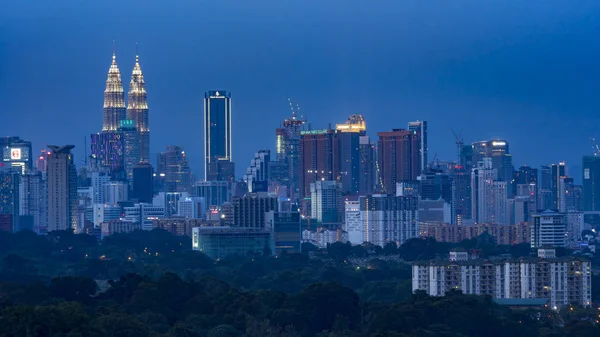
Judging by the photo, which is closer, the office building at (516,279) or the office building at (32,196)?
the office building at (516,279)

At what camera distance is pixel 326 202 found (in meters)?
124

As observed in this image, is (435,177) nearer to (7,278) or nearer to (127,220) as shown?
(127,220)

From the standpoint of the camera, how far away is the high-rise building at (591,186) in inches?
5497

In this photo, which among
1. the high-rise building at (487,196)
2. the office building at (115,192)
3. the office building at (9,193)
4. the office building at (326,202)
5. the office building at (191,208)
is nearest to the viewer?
the office building at (326,202)

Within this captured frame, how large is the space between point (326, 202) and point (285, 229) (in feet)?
85.3

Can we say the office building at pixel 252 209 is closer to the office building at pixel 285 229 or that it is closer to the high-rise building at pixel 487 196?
the office building at pixel 285 229

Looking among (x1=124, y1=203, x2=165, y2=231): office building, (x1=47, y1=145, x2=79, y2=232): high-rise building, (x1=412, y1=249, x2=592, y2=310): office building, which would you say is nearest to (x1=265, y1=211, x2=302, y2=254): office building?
(x1=47, y1=145, x2=79, y2=232): high-rise building

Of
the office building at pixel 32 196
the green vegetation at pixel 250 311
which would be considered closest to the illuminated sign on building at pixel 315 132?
the office building at pixel 32 196

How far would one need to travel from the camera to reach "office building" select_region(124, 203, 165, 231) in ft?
403

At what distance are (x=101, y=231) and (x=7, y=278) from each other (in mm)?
49903

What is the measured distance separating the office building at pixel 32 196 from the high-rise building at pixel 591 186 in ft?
149

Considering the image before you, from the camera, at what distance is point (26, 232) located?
9344cm

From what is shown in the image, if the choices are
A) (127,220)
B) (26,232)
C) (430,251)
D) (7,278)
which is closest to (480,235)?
(430,251)

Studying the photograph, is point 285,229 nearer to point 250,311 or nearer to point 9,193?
point 9,193
